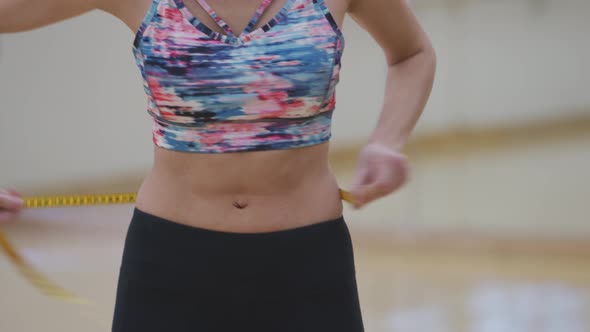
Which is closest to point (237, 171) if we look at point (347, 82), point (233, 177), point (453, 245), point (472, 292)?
point (233, 177)

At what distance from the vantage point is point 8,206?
4.38 feet

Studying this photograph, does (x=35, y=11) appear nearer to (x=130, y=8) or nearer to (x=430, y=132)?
(x=130, y=8)

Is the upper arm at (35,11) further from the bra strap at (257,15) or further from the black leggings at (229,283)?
the black leggings at (229,283)

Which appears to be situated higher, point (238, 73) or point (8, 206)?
point (238, 73)

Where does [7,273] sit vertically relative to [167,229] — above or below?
below

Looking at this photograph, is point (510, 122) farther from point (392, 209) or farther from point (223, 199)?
point (223, 199)

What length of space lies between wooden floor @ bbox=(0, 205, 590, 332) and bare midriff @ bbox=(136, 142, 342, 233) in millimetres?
1652

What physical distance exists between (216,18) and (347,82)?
15.6 feet

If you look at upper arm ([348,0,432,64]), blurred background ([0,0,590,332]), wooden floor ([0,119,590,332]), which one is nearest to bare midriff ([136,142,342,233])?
upper arm ([348,0,432,64])

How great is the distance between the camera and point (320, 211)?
1338mm

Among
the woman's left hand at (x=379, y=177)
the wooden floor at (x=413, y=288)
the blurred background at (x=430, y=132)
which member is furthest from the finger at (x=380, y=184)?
the blurred background at (x=430, y=132)

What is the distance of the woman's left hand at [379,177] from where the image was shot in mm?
1206

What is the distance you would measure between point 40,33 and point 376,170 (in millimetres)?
4796

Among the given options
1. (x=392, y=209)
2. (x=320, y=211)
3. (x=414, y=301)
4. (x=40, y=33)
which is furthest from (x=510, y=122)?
(x=320, y=211)
